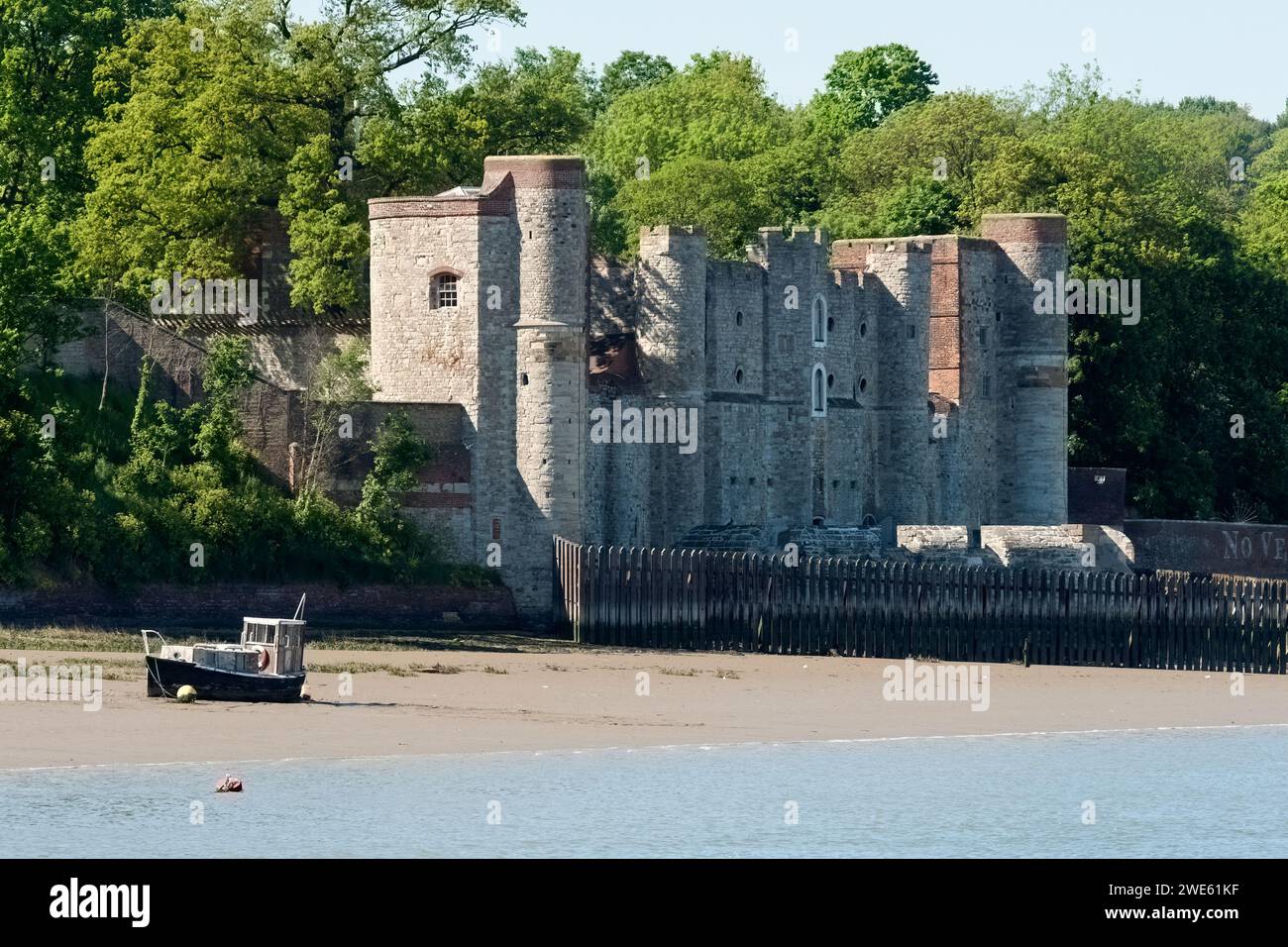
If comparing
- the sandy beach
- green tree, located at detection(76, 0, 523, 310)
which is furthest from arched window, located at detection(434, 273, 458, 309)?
the sandy beach

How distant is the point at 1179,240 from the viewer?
80688mm

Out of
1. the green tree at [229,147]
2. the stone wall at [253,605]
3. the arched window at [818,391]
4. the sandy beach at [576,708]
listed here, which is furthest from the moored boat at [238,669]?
the arched window at [818,391]

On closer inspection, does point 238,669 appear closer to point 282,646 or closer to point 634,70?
point 282,646

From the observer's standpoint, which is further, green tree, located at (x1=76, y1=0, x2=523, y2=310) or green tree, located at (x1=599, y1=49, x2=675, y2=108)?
green tree, located at (x1=599, y1=49, x2=675, y2=108)

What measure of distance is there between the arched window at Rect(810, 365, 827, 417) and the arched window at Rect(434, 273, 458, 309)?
14.0 metres

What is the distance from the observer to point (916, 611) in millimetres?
54969

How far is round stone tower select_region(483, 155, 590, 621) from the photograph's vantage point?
190 ft

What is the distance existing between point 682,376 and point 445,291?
788 cm

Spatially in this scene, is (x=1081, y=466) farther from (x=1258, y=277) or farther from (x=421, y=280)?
(x=421, y=280)

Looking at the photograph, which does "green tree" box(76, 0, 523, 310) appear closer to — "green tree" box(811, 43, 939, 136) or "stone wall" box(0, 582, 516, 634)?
"stone wall" box(0, 582, 516, 634)

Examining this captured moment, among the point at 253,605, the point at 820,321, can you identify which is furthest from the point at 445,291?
the point at 820,321

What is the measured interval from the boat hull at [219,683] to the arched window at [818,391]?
29474mm

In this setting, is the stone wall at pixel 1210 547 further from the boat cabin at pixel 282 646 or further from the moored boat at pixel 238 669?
the moored boat at pixel 238 669
